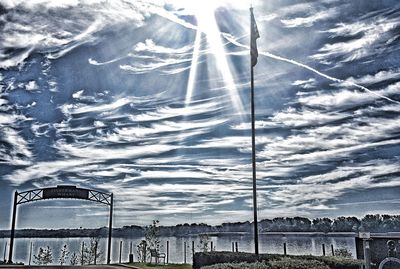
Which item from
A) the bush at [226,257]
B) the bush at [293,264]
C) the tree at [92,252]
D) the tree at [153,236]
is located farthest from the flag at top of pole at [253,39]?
the tree at [92,252]

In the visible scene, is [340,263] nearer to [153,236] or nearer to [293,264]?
[293,264]

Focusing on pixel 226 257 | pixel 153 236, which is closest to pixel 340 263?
pixel 226 257

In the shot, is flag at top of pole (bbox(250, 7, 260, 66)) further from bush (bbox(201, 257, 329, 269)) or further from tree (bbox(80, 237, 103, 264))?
tree (bbox(80, 237, 103, 264))

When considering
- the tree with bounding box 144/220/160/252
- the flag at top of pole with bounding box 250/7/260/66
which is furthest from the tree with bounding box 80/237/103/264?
the flag at top of pole with bounding box 250/7/260/66

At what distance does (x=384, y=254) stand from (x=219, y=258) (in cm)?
779

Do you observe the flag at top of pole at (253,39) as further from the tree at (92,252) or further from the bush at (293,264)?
the tree at (92,252)

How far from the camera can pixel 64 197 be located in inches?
1475

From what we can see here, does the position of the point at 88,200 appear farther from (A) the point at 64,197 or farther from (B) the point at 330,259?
(B) the point at 330,259

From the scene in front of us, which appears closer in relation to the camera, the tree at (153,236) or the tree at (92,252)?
the tree at (153,236)

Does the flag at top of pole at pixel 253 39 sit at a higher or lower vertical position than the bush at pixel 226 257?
higher

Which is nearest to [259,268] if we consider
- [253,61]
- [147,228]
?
[253,61]

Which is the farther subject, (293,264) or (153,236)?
(153,236)

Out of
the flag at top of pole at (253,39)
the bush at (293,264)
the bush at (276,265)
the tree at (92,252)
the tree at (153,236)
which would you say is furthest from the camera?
the tree at (92,252)

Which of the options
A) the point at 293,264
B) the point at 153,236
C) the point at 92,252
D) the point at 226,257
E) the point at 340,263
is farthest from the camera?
the point at 92,252
